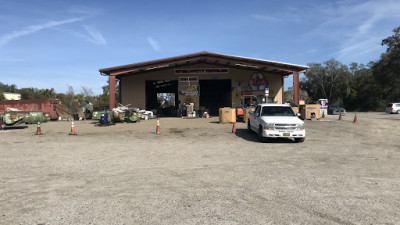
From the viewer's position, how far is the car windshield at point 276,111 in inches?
477

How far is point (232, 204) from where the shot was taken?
4.32 meters

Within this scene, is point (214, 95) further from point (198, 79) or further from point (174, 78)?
point (174, 78)

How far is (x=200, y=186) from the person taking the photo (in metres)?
5.30

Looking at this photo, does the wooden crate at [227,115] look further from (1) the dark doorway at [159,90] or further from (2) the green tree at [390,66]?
(2) the green tree at [390,66]

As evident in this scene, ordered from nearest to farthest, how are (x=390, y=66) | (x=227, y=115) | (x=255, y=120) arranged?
(x=255, y=120) → (x=227, y=115) → (x=390, y=66)

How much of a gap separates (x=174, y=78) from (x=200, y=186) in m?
23.9

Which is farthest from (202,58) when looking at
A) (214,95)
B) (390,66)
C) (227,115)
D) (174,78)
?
(390,66)

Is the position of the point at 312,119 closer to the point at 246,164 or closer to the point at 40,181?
the point at 246,164

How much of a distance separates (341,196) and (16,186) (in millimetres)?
6177

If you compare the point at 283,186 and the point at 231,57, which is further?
the point at 231,57

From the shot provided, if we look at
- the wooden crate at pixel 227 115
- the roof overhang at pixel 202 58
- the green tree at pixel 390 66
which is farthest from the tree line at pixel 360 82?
the wooden crate at pixel 227 115

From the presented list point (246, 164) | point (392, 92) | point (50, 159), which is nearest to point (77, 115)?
point (50, 159)

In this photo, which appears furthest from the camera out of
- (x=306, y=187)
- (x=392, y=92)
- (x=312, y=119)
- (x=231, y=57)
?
(x=392, y=92)

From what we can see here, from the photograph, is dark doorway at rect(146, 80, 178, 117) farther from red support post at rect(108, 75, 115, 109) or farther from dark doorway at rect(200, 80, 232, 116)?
red support post at rect(108, 75, 115, 109)
